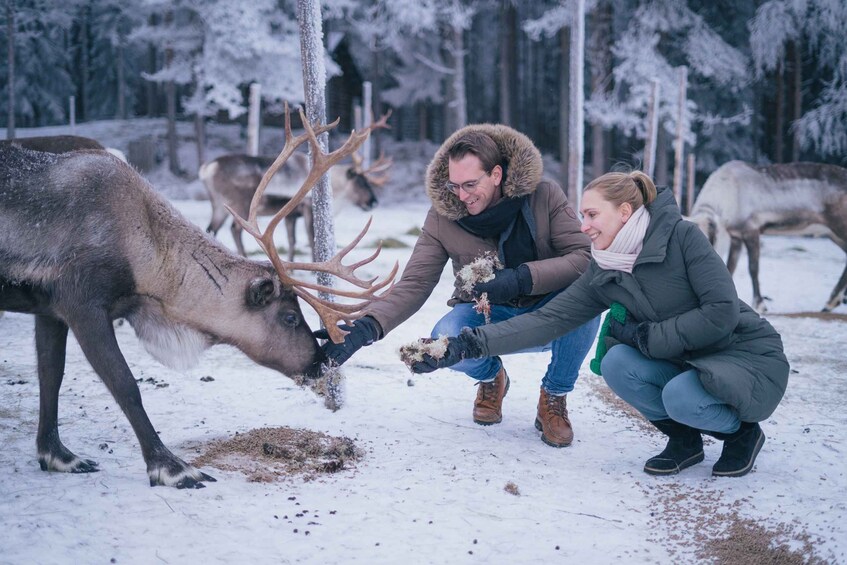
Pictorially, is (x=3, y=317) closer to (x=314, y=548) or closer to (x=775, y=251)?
(x=314, y=548)

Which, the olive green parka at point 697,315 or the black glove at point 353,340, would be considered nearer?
the olive green parka at point 697,315

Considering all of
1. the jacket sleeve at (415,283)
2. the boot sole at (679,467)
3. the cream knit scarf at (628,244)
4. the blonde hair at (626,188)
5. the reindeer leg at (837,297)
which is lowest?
the reindeer leg at (837,297)

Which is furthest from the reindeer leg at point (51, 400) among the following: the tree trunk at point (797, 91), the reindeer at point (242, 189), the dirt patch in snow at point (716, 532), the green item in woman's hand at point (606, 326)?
the tree trunk at point (797, 91)

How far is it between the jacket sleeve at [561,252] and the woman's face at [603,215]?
46cm

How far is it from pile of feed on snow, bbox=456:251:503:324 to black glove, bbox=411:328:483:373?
0.34 metres

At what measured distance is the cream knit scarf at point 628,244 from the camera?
3.34 meters

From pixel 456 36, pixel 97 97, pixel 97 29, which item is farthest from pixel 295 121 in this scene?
pixel 97 29

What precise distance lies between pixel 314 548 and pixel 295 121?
75.8ft

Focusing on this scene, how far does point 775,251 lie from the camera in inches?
495

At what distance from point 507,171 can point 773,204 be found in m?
6.11

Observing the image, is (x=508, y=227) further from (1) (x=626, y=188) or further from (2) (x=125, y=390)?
(2) (x=125, y=390)

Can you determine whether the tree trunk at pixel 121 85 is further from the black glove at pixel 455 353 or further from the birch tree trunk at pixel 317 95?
the black glove at pixel 455 353

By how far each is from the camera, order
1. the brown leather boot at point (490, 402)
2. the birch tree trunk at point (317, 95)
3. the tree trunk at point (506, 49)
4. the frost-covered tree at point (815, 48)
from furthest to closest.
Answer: the tree trunk at point (506, 49) < the frost-covered tree at point (815, 48) < the birch tree trunk at point (317, 95) < the brown leather boot at point (490, 402)

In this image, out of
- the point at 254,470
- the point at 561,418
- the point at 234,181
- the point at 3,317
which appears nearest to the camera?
the point at 254,470
